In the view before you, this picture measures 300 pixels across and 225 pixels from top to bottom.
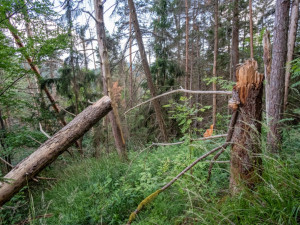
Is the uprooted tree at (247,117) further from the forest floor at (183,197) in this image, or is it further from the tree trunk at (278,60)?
the tree trunk at (278,60)

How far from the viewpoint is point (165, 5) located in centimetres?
670

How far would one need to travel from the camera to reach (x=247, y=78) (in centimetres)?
140

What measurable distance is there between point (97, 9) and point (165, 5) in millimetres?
3713

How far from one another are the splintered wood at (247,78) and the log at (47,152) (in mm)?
2548

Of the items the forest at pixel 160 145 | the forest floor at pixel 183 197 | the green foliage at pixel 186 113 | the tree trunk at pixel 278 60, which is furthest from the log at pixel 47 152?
the tree trunk at pixel 278 60

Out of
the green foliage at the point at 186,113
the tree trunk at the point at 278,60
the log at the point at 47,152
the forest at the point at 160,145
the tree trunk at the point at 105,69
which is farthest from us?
the tree trunk at the point at 105,69

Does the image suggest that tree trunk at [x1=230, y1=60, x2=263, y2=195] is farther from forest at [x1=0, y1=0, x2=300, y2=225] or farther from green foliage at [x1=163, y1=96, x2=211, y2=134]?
green foliage at [x1=163, y1=96, x2=211, y2=134]

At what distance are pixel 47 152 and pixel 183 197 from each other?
252 cm

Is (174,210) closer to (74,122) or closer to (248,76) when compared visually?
(248,76)

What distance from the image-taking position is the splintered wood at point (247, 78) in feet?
4.52

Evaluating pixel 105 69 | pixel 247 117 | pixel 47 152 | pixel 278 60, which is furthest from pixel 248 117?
pixel 105 69

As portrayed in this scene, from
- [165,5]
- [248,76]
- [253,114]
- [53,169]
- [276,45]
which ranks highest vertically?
[165,5]

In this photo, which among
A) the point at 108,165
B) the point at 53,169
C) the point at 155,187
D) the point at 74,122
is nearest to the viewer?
the point at 155,187

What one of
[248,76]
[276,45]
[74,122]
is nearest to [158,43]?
[276,45]
